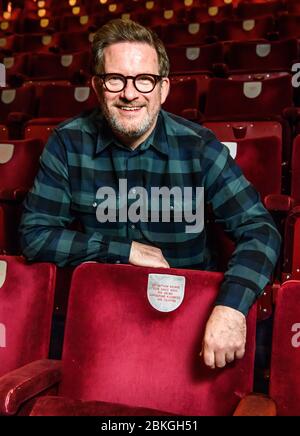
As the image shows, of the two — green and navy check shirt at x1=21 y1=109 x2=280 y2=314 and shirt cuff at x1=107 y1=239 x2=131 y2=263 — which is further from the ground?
green and navy check shirt at x1=21 y1=109 x2=280 y2=314

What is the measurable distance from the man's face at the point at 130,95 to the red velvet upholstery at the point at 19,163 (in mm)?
231

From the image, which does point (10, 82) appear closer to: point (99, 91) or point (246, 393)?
point (99, 91)

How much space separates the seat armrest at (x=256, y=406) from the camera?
0.26 meters

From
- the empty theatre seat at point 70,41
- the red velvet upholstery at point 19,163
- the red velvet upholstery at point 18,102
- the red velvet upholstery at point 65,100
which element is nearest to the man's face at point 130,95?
the red velvet upholstery at point 19,163

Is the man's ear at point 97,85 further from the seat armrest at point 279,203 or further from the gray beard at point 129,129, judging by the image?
the seat armrest at point 279,203

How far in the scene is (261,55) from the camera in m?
1.11

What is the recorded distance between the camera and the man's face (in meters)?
0.40

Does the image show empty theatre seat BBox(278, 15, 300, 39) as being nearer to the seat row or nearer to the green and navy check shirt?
the green and navy check shirt

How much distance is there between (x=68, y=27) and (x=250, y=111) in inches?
47.5

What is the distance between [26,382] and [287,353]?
0.49ft

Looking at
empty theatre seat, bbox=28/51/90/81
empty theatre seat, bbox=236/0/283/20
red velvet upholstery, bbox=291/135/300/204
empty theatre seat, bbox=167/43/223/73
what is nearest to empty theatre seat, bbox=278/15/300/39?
empty theatre seat, bbox=236/0/283/20

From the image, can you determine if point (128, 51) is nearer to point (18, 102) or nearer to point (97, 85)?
point (97, 85)

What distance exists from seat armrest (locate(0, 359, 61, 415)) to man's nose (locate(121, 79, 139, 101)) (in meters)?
0.20

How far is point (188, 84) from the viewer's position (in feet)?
2.87
